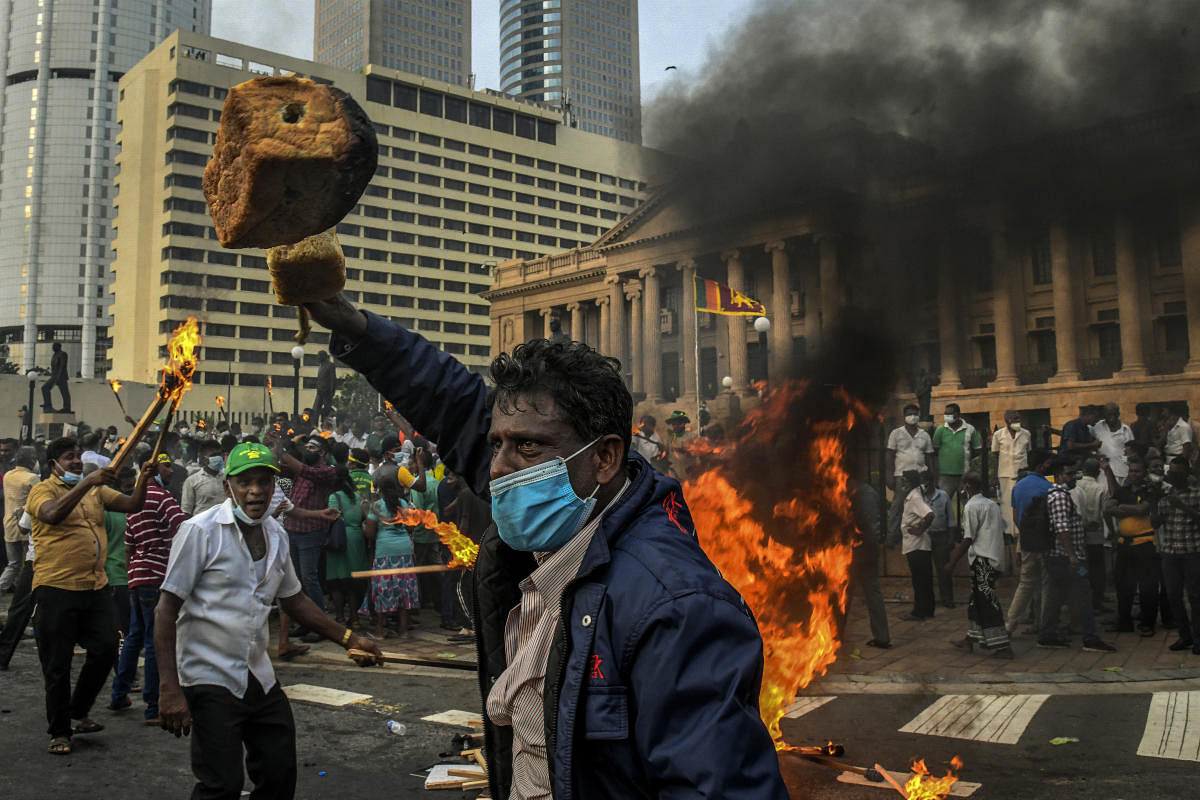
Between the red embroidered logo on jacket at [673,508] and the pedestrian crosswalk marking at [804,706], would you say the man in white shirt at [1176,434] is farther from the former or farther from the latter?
the red embroidered logo on jacket at [673,508]

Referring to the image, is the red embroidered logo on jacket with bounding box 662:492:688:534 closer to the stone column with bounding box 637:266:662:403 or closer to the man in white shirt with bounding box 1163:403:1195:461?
the man in white shirt with bounding box 1163:403:1195:461

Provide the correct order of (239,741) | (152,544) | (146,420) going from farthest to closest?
(152,544) < (146,420) < (239,741)

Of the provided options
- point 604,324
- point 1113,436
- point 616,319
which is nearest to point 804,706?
point 1113,436

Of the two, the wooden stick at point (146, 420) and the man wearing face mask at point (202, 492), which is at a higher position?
the wooden stick at point (146, 420)

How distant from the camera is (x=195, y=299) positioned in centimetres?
7888

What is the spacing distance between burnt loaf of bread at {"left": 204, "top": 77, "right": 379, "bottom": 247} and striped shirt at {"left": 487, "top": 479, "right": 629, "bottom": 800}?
98cm

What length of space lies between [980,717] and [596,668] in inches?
232

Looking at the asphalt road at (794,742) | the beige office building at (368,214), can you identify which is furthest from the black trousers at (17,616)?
the beige office building at (368,214)

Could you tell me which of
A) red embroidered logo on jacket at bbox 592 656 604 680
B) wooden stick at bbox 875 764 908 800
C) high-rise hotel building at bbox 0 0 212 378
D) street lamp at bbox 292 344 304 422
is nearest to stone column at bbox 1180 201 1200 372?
wooden stick at bbox 875 764 908 800

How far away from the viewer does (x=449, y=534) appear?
725cm

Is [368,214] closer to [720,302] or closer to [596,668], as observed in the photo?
[720,302]

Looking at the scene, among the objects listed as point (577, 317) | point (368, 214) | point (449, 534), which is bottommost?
point (449, 534)

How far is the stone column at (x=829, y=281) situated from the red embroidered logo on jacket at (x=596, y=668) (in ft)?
25.9

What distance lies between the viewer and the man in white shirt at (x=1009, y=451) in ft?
38.7
